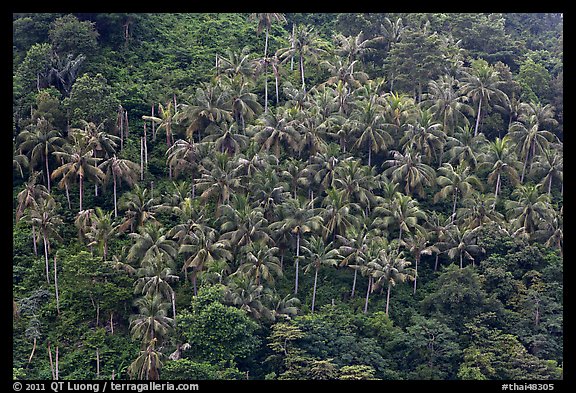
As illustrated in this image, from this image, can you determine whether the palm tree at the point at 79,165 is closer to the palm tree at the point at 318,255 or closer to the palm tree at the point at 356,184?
the palm tree at the point at 318,255

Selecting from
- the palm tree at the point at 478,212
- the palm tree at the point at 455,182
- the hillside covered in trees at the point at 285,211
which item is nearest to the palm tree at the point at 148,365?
the hillside covered in trees at the point at 285,211

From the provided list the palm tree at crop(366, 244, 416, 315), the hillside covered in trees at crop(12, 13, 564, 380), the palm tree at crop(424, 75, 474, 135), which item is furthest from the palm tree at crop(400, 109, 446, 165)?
the palm tree at crop(366, 244, 416, 315)

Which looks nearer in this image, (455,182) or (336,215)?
(336,215)

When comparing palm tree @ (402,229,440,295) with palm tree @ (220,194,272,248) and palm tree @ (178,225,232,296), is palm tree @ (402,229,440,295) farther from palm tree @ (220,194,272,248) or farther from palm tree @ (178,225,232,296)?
palm tree @ (178,225,232,296)

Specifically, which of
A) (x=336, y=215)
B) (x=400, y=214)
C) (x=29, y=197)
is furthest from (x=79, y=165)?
(x=400, y=214)

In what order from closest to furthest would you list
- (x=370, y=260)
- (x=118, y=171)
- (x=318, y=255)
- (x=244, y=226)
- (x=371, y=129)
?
(x=244, y=226) → (x=370, y=260) → (x=318, y=255) → (x=118, y=171) → (x=371, y=129)

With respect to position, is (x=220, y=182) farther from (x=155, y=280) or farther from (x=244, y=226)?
(x=155, y=280)

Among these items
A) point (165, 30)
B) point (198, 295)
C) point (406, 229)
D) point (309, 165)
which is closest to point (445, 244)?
point (406, 229)
